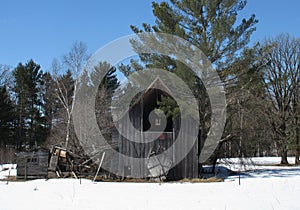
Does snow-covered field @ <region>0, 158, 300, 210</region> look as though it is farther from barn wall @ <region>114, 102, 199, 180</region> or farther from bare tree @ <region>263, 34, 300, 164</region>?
bare tree @ <region>263, 34, 300, 164</region>

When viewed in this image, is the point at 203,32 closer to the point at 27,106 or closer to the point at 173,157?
the point at 173,157

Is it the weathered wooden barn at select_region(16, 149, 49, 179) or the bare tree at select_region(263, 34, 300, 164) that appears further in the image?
the bare tree at select_region(263, 34, 300, 164)

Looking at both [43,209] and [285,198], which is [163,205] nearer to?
[43,209]

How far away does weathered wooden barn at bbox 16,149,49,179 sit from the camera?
18.9 meters

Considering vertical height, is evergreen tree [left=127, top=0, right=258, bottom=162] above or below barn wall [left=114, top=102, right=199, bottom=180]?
above

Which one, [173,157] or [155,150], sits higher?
[155,150]

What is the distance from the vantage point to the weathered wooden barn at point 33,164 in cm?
1888

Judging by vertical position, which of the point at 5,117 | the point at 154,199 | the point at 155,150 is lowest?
the point at 154,199

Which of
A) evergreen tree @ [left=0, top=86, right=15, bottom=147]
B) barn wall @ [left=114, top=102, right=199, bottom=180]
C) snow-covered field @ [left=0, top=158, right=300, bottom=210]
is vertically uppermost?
evergreen tree @ [left=0, top=86, right=15, bottom=147]

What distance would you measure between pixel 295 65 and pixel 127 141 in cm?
1972

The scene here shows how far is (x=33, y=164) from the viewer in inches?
748

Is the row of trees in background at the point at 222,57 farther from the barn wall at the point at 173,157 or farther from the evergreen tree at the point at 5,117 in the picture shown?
the evergreen tree at the point at 5,117

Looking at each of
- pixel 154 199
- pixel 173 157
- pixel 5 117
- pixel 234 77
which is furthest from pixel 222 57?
pixel 5 117

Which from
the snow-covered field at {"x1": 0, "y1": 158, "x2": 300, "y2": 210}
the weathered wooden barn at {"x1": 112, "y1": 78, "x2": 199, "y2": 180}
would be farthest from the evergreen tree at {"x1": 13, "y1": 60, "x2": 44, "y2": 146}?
the snow-covered field at {"x1": 0, "y1": 158, "x2": 300, "y2": 210}
